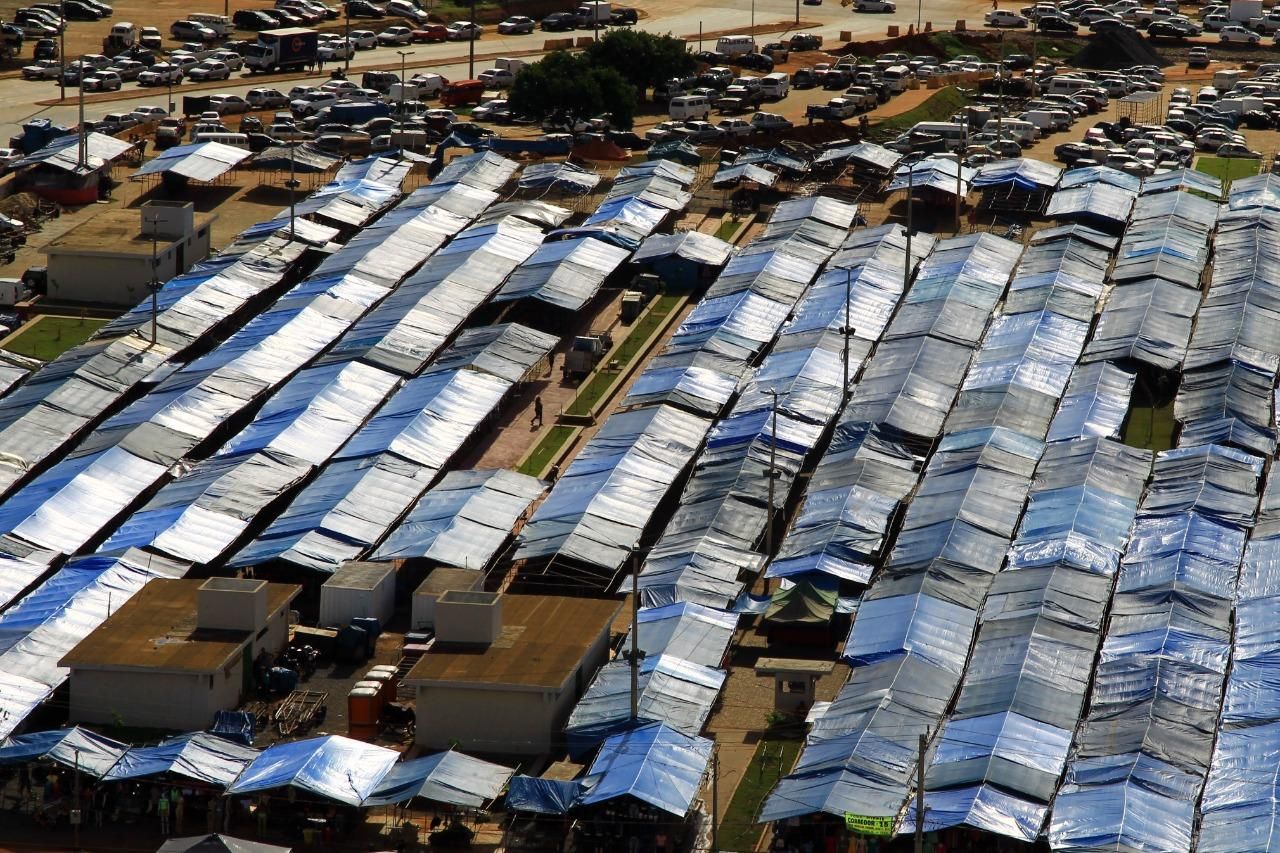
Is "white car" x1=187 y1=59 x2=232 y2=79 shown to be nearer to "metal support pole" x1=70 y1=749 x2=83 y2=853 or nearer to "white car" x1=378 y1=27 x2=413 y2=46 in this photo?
Answer: "white car" x1=378 y1=27 x2=413 y2=46

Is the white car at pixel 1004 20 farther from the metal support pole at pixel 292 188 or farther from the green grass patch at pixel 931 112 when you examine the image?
the metal support pole at pixel 292 188

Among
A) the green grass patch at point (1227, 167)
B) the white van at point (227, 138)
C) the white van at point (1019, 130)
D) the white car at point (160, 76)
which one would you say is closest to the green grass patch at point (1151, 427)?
the green grass patch at point (1227, 167)

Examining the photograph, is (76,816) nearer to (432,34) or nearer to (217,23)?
(432,34)

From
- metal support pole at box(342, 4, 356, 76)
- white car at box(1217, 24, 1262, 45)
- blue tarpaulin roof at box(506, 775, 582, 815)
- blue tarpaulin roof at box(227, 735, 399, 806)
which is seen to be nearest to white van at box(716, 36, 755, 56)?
metal support pole at box(342, 4, 356, 76)

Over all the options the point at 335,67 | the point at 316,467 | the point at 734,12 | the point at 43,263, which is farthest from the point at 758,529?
the point at 734,12

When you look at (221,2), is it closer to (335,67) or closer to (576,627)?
(335,67)
